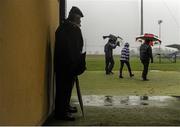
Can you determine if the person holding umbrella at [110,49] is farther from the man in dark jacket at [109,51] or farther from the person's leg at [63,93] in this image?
the person's leg at [63,93]

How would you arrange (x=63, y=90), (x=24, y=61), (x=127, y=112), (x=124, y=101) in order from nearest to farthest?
(x=24, y=61)
(x=63, y=90)
(x=127, y=112)
(x=124, y=101)

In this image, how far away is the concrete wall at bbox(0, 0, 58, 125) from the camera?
5.20 meters

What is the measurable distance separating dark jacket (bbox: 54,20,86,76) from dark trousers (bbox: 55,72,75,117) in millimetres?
102

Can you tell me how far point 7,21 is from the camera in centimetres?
527

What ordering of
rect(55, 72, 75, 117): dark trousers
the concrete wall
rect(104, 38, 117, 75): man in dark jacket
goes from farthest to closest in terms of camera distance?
rect(104, 38, 117, 75): man in dark jacket, rect(55, 72, 75, 117): dark trousers, the concrete wall

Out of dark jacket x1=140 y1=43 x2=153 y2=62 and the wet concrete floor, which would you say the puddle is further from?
dark jacket x1=140 y1=43 x2=153 y2=62

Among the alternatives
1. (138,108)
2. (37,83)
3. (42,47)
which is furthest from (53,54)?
→ (138,108)

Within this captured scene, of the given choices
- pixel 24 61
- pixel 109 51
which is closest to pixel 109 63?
pixel 109 51

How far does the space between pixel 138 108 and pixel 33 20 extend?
4.46 meters

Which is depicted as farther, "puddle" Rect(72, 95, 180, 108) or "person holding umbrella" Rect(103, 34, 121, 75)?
"person holding umbrella" Rect(103, 34, 121, 75)

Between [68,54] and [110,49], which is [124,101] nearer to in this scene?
[68,54]

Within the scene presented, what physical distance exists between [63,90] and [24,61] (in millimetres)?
2559

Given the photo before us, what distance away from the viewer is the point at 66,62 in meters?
8.59

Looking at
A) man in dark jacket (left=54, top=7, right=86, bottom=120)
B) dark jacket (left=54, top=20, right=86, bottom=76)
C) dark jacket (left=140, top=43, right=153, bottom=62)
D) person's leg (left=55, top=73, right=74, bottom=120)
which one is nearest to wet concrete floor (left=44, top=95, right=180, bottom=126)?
person's leg (left=55, top=73, right=74, bottom=120)
